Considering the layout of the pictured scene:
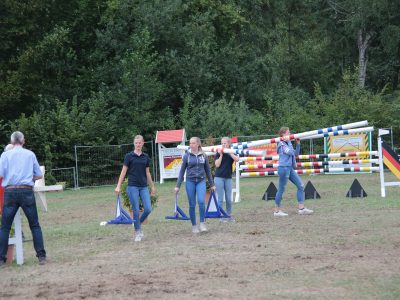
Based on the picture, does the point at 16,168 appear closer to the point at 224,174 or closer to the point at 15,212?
the point at 15,212

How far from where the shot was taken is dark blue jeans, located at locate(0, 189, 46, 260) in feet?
31.8

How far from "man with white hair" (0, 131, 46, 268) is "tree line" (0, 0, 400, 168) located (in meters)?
19.8

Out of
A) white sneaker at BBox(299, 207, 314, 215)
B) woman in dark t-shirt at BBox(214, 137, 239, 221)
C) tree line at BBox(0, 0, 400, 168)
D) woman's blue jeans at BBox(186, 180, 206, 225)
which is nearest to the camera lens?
woman's blue jeans at BBox(186, 180, 206, 225)

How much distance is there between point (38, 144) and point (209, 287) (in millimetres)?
23963

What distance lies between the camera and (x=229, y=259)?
9.46m

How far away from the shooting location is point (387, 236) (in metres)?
10.9

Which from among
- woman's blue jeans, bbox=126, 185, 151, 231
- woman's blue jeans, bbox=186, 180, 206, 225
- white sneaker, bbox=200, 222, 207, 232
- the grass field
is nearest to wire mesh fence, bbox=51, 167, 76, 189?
the grass field

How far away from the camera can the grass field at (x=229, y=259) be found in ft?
24.6

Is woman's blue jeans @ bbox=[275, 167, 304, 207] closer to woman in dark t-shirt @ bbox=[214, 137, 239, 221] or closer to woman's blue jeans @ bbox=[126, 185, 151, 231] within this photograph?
woman in dark t-shirt @ bbox=[214, 137, 239, 221]

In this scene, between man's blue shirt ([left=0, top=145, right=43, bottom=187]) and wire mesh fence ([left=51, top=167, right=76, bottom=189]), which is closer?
man's blue shirt ([left=0, top=145, right=43, bottom=187])

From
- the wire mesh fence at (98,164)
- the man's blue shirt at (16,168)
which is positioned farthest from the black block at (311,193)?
the wire mesh fence at (98,164)

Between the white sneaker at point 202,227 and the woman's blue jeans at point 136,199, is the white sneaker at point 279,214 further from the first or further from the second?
the woman's blue jeans at point 136,199

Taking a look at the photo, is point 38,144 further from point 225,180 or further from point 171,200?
point 225,180

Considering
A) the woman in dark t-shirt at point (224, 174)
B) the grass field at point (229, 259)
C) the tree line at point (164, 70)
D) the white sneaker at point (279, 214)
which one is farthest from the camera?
the tree line at point (164, 70)
